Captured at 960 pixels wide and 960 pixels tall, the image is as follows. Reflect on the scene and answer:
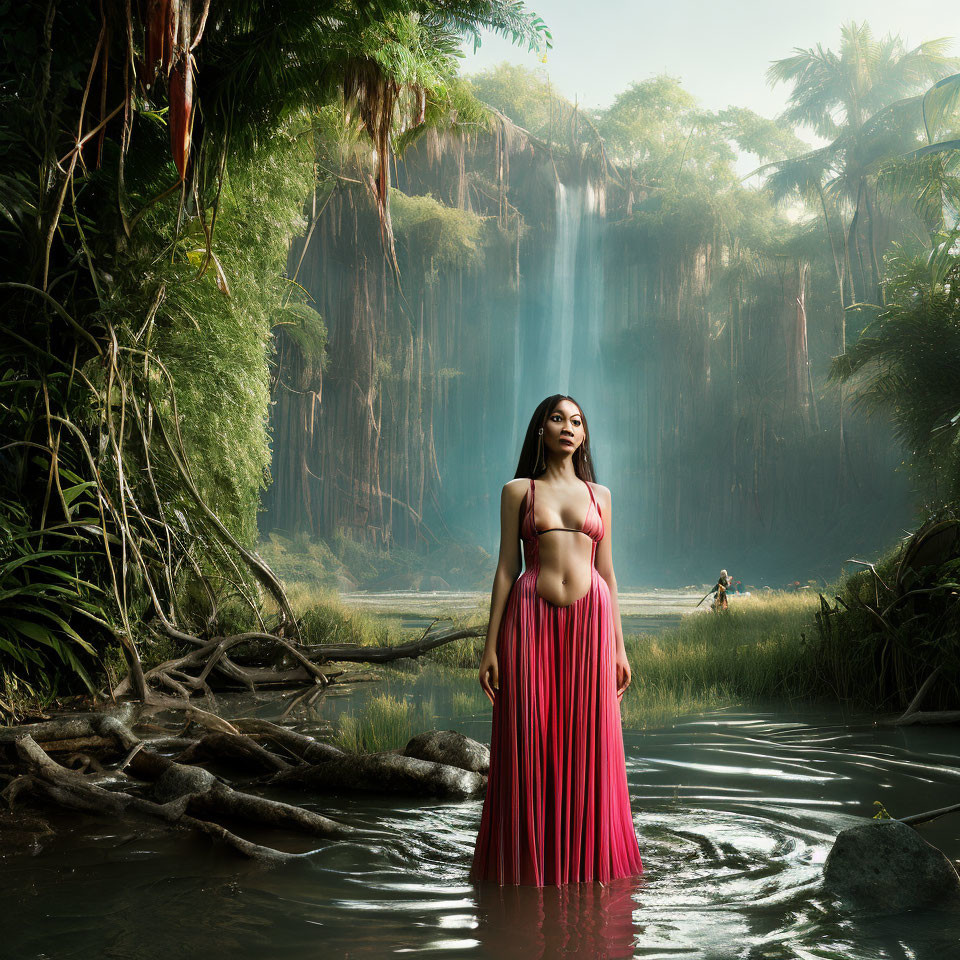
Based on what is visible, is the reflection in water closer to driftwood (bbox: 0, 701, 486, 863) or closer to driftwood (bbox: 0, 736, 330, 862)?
driftwood (bbox: 0, 701, 486, 863)

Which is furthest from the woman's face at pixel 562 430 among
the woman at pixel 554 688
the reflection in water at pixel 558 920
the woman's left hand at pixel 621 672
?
the reflection in water at pixel 558 920

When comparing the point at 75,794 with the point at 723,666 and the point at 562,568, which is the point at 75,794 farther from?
the point at 723,666

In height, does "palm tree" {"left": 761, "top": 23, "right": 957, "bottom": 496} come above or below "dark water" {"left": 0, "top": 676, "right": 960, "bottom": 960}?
above

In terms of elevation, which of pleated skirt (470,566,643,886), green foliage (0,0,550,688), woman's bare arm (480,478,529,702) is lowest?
pleated skirt (470,566,643,886)

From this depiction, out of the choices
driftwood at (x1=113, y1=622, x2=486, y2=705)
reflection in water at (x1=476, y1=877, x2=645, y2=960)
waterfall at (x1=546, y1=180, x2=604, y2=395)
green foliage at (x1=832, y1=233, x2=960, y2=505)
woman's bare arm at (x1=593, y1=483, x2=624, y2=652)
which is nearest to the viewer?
reflection in water at (x1=476, y1=877, x2=645, y2=960)

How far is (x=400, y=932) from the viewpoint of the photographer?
2.31 m

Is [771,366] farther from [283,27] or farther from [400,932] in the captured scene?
[400,932]

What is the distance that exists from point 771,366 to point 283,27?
2669cm

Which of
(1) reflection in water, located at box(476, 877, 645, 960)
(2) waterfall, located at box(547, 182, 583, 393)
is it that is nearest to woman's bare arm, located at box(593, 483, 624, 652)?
(1) reflection in water, located at box(476, 877, 645, 960)

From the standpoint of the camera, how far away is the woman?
2.74 meters

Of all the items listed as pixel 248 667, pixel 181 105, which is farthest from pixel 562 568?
pixel 248 667

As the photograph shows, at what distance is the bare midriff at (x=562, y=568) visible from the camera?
285cm

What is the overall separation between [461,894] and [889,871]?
1234 millimetres

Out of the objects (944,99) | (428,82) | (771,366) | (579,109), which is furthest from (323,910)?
(579,109)
